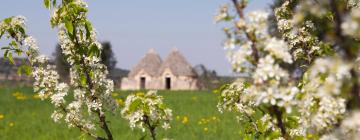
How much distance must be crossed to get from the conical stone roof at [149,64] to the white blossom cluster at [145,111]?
54.0 metres

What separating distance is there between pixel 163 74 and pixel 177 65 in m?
2.02

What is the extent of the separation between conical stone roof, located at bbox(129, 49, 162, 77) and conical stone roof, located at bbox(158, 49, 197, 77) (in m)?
1.29

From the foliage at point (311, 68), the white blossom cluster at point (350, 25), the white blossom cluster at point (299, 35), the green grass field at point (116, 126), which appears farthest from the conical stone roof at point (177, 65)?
the white blossom cluster at point (350, 25)

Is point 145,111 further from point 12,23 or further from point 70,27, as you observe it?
point 12,23

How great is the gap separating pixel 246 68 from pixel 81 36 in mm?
2952

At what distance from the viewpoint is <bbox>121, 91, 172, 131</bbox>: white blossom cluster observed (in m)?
4.37

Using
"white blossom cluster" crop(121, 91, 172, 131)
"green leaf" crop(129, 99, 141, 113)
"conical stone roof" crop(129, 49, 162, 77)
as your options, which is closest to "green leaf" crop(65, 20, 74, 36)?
"white blossom cluster" crop(121, 91, 172, 131)

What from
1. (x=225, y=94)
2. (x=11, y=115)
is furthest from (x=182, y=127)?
(x=225, y=94)

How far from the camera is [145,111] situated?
14.3 feet

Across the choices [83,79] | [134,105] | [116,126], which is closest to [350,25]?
[134,105]

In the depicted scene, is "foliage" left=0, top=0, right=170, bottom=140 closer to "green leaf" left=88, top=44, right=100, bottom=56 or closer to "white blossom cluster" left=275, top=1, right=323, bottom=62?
"green leaf" left=88, top=44, right=100, bottom=56

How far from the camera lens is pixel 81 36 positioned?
17.0ft

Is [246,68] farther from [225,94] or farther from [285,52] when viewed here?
[225,94]

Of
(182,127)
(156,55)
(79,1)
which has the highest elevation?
(156,55)
